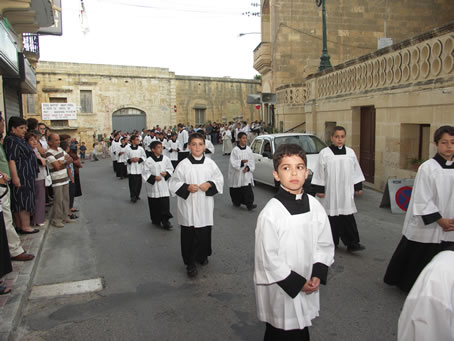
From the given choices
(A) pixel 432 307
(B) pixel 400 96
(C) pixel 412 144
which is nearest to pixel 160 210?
(B) pixel 400 96

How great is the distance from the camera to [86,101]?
34.0 m

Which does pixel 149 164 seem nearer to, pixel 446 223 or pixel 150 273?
pixel 150 273

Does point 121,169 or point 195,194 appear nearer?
point 195,194

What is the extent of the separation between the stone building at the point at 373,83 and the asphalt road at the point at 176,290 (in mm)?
2745

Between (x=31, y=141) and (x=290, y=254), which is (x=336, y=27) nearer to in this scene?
(x=31, y=141)

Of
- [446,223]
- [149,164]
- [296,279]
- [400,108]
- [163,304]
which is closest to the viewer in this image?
[296,279]

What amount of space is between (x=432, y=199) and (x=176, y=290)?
10.2 ft

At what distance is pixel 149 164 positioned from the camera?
8.24 meters

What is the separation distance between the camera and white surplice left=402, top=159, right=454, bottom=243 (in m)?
4.28

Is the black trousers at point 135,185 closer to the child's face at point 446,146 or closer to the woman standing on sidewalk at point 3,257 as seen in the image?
the woman standing on sidewalk at point 3,257

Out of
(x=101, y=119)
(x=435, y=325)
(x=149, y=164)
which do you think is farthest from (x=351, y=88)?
(x=101, y=119)

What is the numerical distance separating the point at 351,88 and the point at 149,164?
24.2 feet

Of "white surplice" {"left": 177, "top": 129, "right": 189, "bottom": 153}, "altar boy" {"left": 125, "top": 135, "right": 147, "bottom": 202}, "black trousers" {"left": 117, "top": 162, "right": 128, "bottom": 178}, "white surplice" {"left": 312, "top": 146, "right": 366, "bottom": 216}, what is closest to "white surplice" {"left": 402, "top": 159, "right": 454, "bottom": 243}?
"white surplice" {"left": 312, "top": 146, "right": 366, "bottom": 216}

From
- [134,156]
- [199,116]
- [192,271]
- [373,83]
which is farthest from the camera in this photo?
[199,116]
